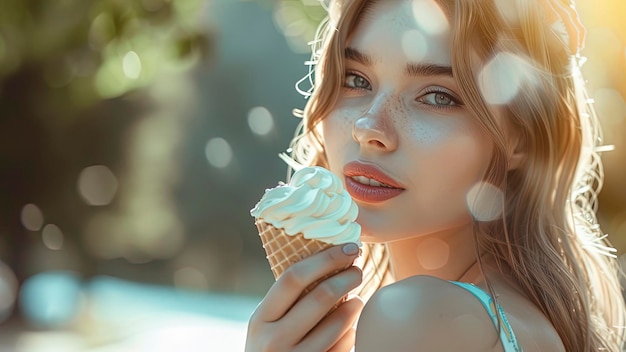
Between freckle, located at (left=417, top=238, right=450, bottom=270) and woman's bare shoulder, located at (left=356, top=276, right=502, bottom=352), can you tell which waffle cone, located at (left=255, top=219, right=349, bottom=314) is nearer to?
woman's bare shoulder, located at (left=356, top=276, right=502, bottom=352)

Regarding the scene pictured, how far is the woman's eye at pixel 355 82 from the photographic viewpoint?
7.44 ft

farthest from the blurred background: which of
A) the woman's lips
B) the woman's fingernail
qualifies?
the woman's fingernail

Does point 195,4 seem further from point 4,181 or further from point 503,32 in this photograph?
point 503,32

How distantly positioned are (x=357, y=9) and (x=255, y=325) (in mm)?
908

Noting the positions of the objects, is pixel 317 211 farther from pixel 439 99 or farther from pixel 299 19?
pixel 299 19

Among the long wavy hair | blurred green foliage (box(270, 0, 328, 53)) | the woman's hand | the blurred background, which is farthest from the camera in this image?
the blurred background

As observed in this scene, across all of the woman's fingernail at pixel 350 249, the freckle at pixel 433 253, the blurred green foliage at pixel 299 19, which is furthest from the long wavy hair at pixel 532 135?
the blurred green foliage at pixel 299 19

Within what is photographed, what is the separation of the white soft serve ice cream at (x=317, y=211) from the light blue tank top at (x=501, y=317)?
1.09ft

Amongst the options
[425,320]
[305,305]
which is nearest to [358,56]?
[305,305]

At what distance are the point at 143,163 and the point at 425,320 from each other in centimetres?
789

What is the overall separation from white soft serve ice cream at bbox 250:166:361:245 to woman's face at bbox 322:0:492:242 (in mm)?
84

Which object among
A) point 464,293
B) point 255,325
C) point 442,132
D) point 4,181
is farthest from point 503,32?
point 4,181

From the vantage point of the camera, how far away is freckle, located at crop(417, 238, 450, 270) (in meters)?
2.27

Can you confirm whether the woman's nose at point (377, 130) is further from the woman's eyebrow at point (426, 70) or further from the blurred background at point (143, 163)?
the blurred background at point (143, 163)
